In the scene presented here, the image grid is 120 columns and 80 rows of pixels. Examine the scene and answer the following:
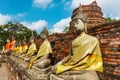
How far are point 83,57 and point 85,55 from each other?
46 millimetres

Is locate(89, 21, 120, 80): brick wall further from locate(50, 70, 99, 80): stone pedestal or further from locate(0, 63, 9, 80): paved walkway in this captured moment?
locate(0, 63, 9, 80): paved walkway

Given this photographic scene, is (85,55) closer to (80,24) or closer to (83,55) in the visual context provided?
(83,55)

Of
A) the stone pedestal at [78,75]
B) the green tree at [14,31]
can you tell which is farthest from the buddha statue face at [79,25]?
the green tree at [14,31]

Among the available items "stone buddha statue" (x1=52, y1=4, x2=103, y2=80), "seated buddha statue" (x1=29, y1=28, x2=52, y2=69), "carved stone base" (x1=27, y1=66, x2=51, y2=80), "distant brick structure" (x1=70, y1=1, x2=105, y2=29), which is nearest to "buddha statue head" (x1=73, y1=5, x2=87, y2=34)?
"stone buddha statue" (x1=52, y1=4, x2=103, y2=80)

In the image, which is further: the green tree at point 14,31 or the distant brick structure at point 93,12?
the green tree at point 14,31

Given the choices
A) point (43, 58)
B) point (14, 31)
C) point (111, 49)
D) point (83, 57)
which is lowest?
point (83, 57)

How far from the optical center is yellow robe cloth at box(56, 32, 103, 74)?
381cm

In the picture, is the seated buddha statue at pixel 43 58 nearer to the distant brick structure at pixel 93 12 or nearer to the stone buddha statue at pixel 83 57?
the stone buddha statue at pixel 83 57

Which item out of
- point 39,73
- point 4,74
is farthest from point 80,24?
point 4,74

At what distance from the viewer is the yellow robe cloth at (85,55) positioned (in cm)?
381

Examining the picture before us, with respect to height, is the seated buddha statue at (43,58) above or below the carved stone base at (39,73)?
above

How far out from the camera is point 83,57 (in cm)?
385

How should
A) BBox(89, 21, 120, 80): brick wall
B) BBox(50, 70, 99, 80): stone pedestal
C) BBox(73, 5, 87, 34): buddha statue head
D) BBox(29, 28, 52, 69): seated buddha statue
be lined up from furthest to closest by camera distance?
BBox(29, 28, 52, 69): seated buddha statue < BBox(89, 21, 120, 80): brick wall < BBox(73, 5, 87, 34): buddha statue head < BBox(50, 70, 99, 80): stone pedestal

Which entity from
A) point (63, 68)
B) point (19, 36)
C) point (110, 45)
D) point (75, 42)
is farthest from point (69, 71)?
point (19, 36)
